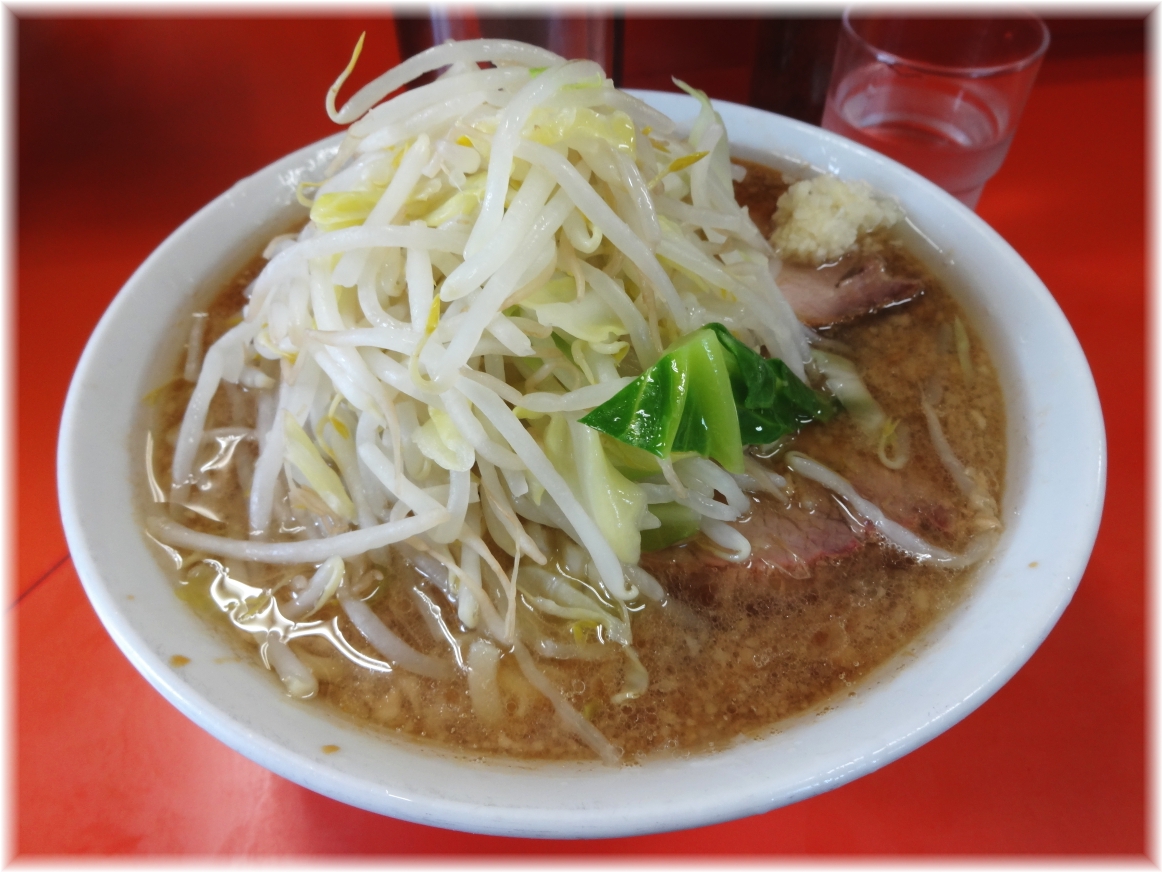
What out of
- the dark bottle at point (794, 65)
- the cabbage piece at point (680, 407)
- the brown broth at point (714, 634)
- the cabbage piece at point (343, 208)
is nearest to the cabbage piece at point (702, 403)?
the cabbage piece at point (680, 407)

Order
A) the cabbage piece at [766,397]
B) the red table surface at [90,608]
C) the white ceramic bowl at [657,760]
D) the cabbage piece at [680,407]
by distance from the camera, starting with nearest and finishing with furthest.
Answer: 1. the white ceramic bowl at [657,760]
2. the cabbage piece at [680,407]
3. the cabbage piece at [766,397]
4. the red table surface at [90,608]

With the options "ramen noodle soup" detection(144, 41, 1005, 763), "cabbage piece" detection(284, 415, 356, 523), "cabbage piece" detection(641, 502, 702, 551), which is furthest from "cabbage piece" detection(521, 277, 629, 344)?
"cabbage piece" detection(284, 415, 356, 523)

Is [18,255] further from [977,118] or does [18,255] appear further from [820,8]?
[977,118]

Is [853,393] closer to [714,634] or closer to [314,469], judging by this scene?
[714,634]

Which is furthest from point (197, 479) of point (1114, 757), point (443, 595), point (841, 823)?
point (1114, 757)

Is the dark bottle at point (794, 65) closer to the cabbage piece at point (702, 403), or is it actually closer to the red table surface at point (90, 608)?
the red table surface at point (90, 608)

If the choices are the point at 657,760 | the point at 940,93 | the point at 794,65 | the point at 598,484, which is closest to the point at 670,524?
the point at 598,484

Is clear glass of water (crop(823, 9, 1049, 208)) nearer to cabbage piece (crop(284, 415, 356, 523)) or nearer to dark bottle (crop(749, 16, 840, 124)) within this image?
dark bottle (crop(749, 16, 840, 124))
